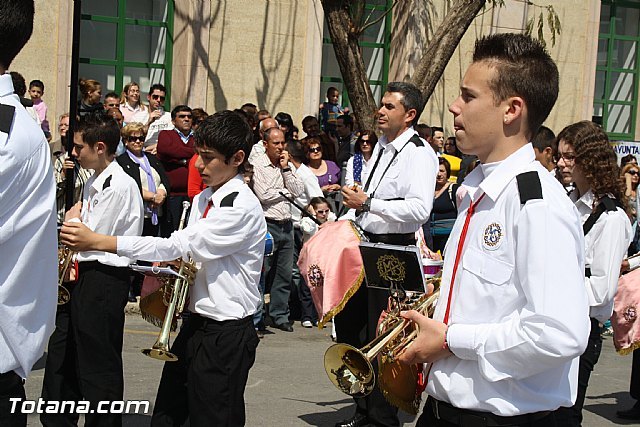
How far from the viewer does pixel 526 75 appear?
312cm

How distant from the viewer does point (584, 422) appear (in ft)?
24.3

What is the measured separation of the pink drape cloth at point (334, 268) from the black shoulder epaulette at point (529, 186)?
3.40 metres

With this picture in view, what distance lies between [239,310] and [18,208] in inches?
72.7

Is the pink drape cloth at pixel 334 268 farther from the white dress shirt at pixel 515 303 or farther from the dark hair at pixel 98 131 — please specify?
the white dress shirt at pixel 515 303

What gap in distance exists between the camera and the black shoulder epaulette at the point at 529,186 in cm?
300

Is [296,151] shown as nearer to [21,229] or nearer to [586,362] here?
[586,362]

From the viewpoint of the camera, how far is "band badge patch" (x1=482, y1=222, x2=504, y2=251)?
3041 millimetres

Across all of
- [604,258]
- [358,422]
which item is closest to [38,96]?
[358,422]

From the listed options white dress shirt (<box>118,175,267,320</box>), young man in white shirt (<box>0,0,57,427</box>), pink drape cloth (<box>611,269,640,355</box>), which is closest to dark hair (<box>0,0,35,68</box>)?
young man in white shirt (<box>0,0,57,427</box>)

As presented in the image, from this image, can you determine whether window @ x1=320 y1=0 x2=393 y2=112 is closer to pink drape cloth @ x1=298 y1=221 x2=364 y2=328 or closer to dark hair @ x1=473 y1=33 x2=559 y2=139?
pink drape cloth @ x1=298 y1=221 x2=364 y2=328

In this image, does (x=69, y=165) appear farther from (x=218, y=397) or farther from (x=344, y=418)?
(x=344, y=418)

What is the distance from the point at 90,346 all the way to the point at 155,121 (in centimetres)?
674

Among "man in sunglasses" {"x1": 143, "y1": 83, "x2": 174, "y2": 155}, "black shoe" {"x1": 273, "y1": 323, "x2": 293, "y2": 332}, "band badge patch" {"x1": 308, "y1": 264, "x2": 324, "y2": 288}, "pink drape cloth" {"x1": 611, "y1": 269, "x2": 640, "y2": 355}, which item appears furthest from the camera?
"man in sunglasses" {"x1": 143, "y1": 83, "x2": 174, "y2": 155}

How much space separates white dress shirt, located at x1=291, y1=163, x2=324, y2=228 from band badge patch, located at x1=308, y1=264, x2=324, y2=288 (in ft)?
13.2
